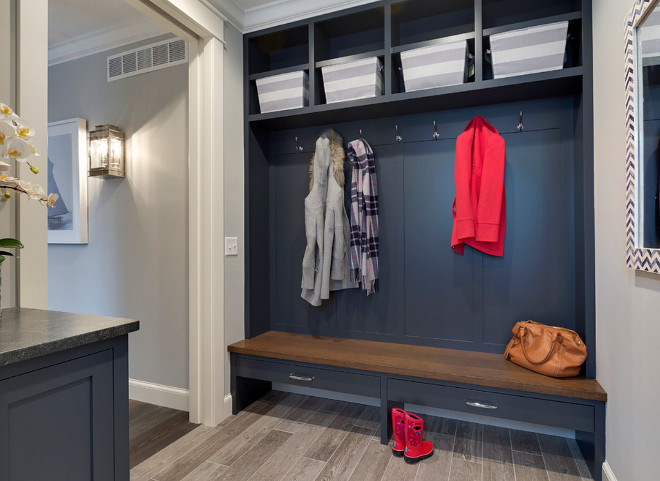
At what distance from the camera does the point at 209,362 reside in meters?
2.34

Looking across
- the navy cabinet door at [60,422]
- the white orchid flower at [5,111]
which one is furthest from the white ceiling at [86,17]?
the navy cabinet door at [60,422]

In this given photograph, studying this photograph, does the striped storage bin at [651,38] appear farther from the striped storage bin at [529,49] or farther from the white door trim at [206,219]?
the white door trim at [206,219]

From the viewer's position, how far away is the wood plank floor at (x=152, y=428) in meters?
2.09

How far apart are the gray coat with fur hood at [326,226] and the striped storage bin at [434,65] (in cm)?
62

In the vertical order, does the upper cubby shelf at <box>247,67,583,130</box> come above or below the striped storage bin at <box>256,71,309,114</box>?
below

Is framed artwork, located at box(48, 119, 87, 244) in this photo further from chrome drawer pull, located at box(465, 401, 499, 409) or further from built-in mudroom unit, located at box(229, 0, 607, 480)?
chrome drawer pull, located at box(465, 401, 499, 409)

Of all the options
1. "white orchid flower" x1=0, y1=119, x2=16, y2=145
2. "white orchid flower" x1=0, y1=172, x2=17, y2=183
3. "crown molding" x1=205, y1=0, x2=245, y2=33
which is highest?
"crown molding" x1=205, y1=0, x2=245, y2=33

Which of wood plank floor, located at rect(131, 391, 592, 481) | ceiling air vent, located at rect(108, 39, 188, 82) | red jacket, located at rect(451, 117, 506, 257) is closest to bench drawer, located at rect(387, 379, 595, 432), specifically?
wood plank floor, located at rect(131, 391, 592, 481)

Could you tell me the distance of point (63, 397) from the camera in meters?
0.95

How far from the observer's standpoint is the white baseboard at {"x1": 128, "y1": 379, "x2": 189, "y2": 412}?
2582 mm

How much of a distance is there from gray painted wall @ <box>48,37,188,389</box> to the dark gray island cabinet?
59.2 inches

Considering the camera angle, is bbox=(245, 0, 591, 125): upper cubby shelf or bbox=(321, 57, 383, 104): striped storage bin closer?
bbox=(245, 0, 591, 125): upper cubby shelf

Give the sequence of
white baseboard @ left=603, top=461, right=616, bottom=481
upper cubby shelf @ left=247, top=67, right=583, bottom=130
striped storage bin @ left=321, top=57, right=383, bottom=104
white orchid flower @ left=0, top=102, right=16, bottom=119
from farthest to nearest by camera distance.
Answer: striped storage bin @ left=321, top=57, right=383, bottom=104 < upper cubby shelf @ left=247, top=67, right=583, bottom=130 < white baseboard @ left=603, top=461, right=616, bottom=481 < white orchid flower @ left=0, top=102, right=16, bottom=119

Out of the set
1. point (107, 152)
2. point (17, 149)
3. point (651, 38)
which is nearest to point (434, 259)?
point (651, 38)
